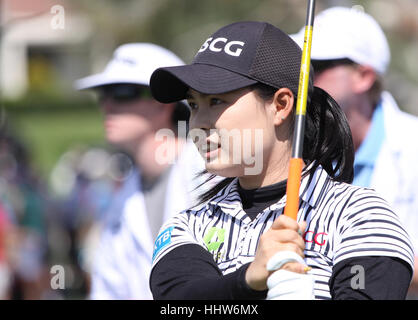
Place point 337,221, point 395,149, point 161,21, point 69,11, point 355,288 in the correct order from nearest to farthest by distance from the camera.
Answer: point 355,288, point 337,221, point 395,149, point 161,21, point 69,11

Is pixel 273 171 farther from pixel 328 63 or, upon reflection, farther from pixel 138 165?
pixel 138 165

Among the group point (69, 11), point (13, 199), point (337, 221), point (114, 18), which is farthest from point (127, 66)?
point (69, 11)

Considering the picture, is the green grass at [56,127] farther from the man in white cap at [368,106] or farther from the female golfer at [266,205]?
the female golfer at [266,205]

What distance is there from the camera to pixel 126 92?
4.42m

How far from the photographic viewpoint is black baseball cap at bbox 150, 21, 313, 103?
7.16 ft

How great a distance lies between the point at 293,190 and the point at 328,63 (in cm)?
192

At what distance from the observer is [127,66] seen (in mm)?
4418

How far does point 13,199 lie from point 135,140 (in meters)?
5.49

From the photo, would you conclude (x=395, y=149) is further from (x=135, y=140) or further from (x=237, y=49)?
(x=237, y=49)

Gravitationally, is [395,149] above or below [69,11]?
below

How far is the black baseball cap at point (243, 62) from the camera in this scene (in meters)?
2.18

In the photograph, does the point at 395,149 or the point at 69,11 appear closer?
the point at 395,149

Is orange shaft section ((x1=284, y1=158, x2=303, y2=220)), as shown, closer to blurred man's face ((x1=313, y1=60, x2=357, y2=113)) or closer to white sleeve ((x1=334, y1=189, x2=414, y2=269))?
white sleeve ((x1=334, y1=189, x2=414, y2=269))

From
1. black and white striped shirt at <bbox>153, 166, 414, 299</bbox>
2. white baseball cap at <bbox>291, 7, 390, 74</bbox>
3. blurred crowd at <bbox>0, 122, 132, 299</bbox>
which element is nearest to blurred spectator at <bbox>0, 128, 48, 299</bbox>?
blurred crowd at <bbox>0, 122, 132, 299</bbox>
